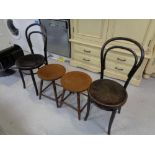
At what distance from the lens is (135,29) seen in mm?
1793

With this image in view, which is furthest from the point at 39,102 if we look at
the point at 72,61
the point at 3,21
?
the point at 3,21

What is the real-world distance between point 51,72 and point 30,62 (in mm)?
362

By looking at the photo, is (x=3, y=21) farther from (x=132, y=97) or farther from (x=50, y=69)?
(x=132, y=97)

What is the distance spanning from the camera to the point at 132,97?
205cm

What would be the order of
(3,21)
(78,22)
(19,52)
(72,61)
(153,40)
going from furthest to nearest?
(3,21), (72,61), (19,52), (78,22), (153,40)

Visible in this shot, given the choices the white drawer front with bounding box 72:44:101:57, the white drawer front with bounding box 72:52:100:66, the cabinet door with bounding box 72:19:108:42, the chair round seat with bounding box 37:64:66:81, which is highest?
the cabinet door with bounding box 72:19:108:42

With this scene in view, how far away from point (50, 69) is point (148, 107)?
4.74ft

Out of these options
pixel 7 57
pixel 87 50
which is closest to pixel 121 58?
pixel 87 50

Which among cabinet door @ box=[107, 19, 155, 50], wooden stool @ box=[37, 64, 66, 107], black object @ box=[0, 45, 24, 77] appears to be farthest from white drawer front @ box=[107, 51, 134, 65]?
black object @ box=[0, 45, 24, 77]

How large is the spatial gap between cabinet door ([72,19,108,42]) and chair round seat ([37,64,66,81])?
73cm

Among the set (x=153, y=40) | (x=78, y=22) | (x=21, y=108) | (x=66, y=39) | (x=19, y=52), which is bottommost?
(x=21, y=108)

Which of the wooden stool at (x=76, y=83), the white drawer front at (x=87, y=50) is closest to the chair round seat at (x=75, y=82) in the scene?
the wooden stool at (x=76, y=83)

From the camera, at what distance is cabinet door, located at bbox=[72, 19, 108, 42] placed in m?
1.99

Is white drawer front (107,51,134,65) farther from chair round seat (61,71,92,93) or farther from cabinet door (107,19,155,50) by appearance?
chair round seat (61,71,92,93)
